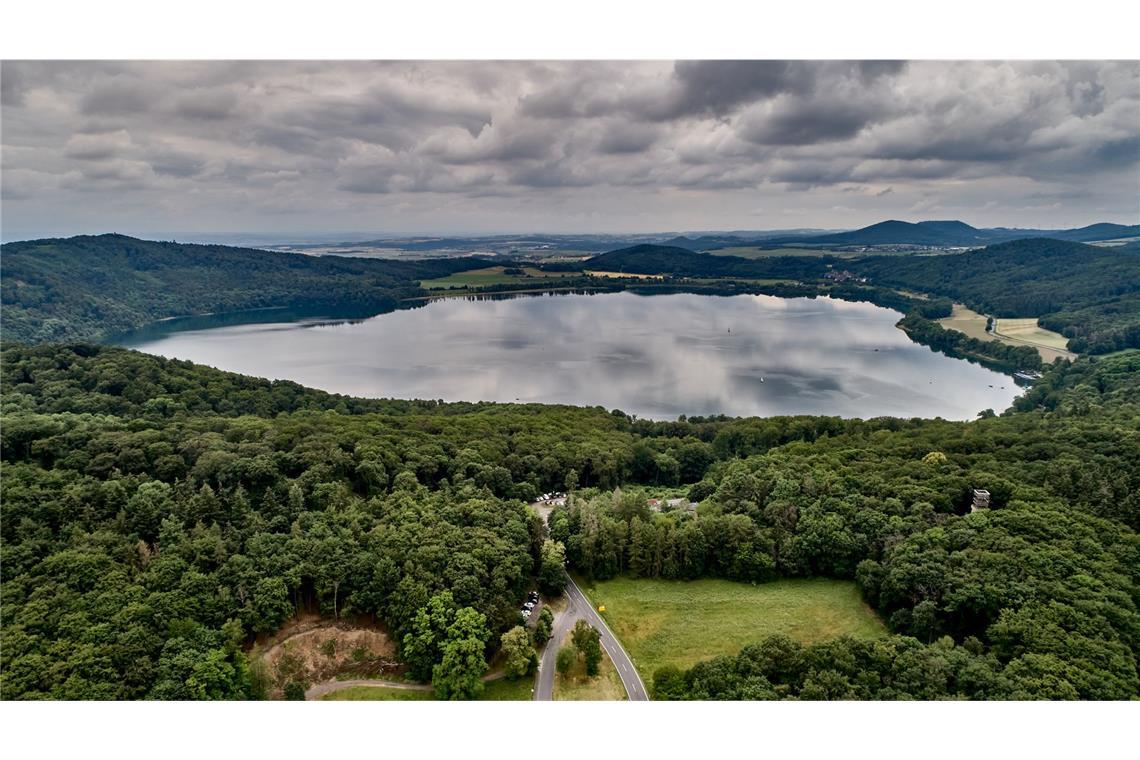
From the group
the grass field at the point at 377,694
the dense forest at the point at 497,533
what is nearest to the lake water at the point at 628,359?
the dense forest at the point at 497,533

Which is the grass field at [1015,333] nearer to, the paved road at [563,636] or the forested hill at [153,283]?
the paved road at [563,636]

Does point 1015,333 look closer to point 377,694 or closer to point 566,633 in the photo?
point 566,633

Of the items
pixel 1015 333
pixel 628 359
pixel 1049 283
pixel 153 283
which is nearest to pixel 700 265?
pixel 1049 283

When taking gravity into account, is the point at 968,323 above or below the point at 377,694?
above

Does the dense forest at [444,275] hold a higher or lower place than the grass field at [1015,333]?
higher

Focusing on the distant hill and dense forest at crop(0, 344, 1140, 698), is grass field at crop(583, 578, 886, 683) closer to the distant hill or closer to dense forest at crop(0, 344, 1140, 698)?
dense forest at crop(0, 344, 1140, 698)

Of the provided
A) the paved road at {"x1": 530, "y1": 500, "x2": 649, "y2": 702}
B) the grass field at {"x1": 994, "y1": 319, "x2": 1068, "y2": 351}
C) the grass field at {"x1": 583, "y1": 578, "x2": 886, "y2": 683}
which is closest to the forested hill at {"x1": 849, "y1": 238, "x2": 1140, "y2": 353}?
the grass field at {"x1": 994, "y1": 319, "x2": 1068, "y2": 351}

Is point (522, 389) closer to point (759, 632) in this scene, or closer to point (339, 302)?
point (759, 632)

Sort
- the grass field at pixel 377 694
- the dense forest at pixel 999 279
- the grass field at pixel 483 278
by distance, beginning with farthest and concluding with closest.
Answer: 1. the grass field at pixel 483 278
2. the dense forest at pixel 999 279
3. the grass field at pixel 377 694
